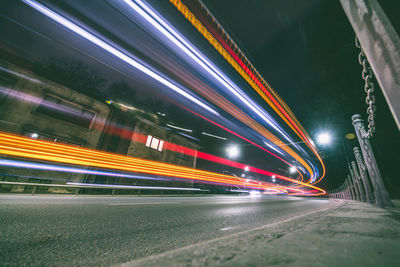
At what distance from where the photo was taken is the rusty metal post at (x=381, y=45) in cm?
91

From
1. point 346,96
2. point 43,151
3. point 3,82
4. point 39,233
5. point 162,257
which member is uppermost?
point 3,82

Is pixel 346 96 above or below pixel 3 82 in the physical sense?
below

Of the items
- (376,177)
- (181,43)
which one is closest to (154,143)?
(181,43)

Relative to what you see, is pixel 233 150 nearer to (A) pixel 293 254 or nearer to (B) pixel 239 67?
(B) pixel 239 67

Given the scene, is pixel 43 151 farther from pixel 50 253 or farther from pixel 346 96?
pixel 346 96

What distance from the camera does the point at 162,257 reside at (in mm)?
828

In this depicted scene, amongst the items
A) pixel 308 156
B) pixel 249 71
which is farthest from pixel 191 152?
pixel 308 156

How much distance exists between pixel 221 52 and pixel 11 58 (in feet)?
52.6

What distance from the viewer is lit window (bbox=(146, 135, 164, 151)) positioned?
1875 centimetres

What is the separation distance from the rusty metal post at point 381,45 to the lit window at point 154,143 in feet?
62.8

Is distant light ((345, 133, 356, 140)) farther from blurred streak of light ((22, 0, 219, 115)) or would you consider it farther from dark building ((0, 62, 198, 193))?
dark building ((0, 62, 198, 193))

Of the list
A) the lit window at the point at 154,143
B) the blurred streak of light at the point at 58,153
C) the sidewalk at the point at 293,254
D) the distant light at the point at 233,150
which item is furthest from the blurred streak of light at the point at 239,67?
the distant light at the point at 233,150

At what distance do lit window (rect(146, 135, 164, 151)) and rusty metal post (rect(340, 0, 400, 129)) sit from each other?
19147mm

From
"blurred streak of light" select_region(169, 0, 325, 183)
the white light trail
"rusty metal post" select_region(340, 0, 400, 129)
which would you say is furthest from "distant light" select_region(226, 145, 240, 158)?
"rusty metal post" select_region(340, 0, 400, 129)
